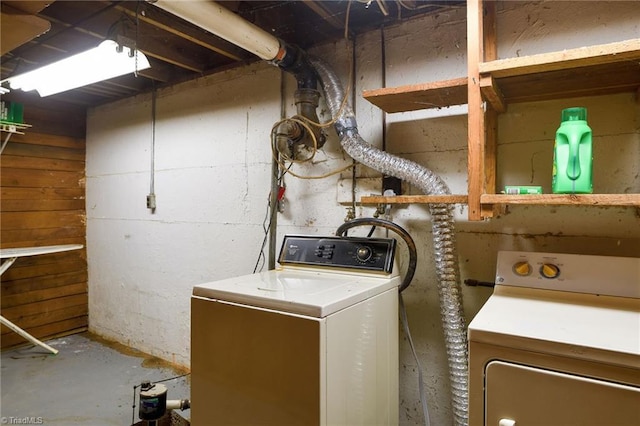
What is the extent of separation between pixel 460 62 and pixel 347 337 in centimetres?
131

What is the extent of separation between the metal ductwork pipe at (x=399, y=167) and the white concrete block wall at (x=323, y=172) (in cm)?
16

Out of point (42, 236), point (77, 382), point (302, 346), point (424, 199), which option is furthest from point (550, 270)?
point (42, 236)

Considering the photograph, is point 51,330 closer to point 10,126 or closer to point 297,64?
point 10,126

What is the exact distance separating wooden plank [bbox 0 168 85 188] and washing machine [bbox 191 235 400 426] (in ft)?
9.05

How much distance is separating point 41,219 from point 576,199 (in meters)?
3.90

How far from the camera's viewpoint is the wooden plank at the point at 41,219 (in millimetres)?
3191

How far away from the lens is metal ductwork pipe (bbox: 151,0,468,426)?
1544mm

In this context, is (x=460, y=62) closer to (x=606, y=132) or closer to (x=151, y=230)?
(x=606, y=132)

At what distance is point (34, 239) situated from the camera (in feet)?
11.0

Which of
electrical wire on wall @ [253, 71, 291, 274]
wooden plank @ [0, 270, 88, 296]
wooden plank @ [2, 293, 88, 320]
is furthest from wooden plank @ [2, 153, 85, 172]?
electrical wire on wall @ [253, 71, 291, 274]

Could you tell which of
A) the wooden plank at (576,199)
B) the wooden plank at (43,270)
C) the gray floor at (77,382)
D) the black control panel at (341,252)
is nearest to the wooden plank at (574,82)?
the wooden plank at (576,199)

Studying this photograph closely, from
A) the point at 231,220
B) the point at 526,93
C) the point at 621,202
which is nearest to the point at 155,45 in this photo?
the point at 231,220

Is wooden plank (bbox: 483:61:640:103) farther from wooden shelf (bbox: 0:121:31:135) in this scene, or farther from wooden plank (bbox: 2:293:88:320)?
wooden plank (bbox: 2:293:88:320)

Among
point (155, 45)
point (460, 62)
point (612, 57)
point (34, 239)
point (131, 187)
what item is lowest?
point (34, 239)
